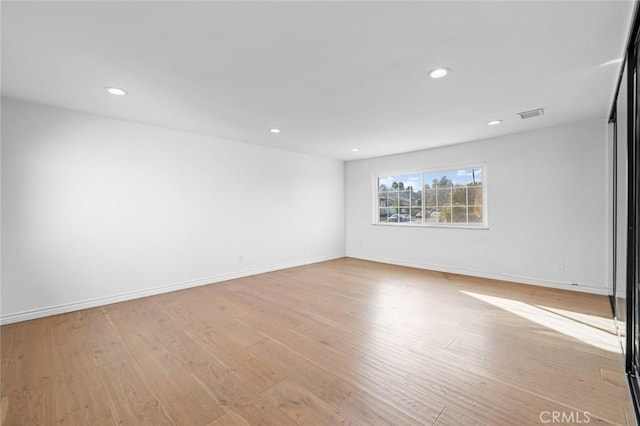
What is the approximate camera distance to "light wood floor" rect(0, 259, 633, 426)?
64.4 inches

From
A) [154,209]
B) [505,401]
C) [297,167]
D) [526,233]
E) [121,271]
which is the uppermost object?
[297,167]

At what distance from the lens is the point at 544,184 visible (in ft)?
13.3

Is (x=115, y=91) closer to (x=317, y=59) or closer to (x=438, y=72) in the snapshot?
(x=317, y=59)

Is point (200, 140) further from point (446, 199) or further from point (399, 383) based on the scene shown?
point (446, 199)

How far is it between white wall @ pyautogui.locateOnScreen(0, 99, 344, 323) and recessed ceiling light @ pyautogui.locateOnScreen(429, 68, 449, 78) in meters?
3.43

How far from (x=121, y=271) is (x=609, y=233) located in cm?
647

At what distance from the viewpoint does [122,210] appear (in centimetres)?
363

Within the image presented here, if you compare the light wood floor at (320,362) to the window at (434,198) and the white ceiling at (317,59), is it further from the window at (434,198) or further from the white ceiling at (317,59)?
the white ceiling at (317,59)

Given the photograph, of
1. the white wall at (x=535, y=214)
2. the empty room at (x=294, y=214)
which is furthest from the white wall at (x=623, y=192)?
the white wall at (x=535, y=214)

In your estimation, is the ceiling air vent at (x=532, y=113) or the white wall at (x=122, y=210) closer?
the white wall at (x=122, y=210)

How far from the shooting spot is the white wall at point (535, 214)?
369 cm

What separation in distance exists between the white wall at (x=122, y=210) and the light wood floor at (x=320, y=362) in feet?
1.45

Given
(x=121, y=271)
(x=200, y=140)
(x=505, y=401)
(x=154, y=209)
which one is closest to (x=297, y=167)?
(x=200, y=140)

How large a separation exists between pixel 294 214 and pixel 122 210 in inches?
118
